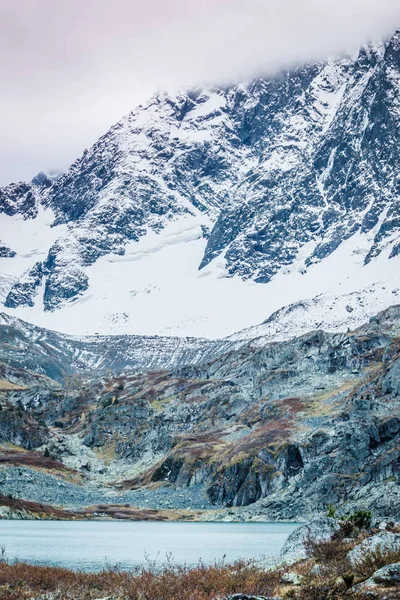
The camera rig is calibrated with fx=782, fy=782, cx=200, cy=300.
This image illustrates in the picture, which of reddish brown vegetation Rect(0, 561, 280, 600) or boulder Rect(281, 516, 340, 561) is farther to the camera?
boulder Rect(281, 516, 340, 561)

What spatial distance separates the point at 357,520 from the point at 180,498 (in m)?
93.2

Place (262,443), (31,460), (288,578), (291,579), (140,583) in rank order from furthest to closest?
(31,460) → (262,443) → (140,583) → (288,578) → (291,579)

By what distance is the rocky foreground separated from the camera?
24.8m

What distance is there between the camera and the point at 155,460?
163125 mm

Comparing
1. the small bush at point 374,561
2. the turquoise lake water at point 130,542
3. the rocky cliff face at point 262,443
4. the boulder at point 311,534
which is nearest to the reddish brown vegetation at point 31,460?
the rocky cliff face at point 262,443

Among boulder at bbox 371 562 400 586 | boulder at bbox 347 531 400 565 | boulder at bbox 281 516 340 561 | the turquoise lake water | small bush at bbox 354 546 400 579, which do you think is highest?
boulder at bbox 371 562 400 586

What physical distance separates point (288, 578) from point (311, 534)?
8.43 metres

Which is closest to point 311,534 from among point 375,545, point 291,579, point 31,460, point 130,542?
point 375,545

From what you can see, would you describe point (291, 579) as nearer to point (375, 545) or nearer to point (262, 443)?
point (375, 545)

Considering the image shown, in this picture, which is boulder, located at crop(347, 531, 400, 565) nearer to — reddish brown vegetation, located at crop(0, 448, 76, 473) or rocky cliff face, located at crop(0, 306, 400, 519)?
rocky cliff face, located at crop(0, 306, 400, 519)

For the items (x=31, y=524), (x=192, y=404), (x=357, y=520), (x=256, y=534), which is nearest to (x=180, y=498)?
(x=31, y=524)

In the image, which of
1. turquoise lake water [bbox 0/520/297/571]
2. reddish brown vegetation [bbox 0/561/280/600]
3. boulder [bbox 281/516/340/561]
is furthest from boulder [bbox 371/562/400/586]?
turquoise lake water [bbox 0/520/297/571]

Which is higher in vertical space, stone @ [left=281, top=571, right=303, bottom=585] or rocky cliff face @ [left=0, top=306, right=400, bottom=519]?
stone @ [left=281, top=571, right=303, bottom=585]

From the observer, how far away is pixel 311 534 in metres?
38.1
